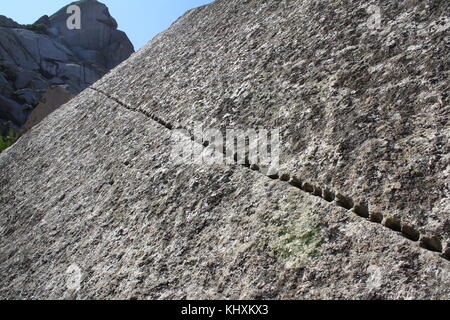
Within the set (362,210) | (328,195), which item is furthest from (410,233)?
(328,195)

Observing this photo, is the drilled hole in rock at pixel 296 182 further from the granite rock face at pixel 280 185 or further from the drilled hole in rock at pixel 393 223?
the drilled hole in rock at pixel 393 223

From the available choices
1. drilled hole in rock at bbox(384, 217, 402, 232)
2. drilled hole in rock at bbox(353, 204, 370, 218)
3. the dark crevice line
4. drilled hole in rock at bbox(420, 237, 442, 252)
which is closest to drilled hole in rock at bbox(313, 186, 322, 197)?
the dark crevice line

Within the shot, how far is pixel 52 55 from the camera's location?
3525 cm

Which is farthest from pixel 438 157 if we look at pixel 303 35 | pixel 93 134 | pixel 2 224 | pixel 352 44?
pixel 2 224

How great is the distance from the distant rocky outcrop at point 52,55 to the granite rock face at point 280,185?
75.5 feet

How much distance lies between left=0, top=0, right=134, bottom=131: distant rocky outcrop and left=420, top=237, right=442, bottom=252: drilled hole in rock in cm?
2478

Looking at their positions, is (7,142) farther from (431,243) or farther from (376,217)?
(431,243)

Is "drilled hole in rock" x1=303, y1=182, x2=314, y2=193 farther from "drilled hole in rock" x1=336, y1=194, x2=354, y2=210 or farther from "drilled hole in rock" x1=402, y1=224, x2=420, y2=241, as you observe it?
"drilled hole in rock" x1=402, y1=224, x2=420, y2=241

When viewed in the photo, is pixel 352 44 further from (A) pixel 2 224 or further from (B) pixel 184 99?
(A) pixel 2 224

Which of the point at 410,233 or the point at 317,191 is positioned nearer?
the point at 410,233

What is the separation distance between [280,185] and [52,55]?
3824 cm

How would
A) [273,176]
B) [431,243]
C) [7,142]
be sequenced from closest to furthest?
[431,243]
[273,176]
[7,142]

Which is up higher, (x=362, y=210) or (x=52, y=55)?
(x=52, y=55)

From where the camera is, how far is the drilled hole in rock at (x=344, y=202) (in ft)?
3.93
